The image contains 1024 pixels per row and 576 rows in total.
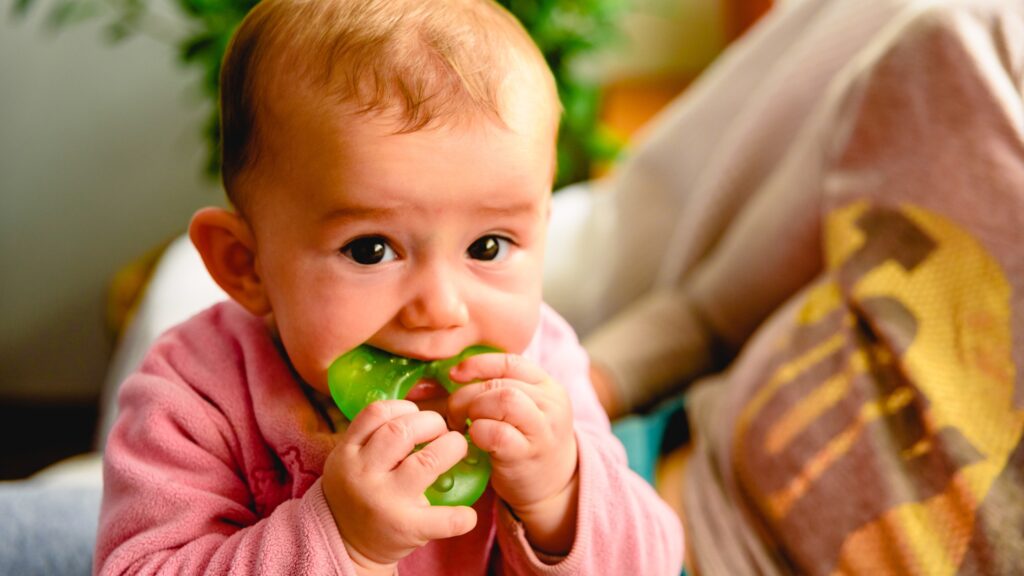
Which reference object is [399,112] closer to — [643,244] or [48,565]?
[48,565]

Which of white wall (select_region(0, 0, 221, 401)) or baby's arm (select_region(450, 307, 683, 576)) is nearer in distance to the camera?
baby's arm (select_region(450, 307, 683, 576))

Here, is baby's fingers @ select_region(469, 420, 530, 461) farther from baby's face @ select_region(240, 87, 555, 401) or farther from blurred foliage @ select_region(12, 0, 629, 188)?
blurred foliage @ select_region(12, 0, 629, 188)

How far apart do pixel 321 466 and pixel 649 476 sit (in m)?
0.44

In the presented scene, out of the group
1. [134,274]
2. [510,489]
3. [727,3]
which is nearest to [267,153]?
[510,489]

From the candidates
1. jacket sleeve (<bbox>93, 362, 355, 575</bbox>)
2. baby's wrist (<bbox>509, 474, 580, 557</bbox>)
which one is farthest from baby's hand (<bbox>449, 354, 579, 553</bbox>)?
jacket sleeve (<bbox>93, 362, 355, 575</bbox>)

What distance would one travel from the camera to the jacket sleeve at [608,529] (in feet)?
2.02

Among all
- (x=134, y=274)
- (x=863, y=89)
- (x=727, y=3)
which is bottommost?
(x=134, y=274)

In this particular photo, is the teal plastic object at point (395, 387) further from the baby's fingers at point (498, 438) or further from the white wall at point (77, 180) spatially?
the white wall at point (77, 180)

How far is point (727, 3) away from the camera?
221 cm

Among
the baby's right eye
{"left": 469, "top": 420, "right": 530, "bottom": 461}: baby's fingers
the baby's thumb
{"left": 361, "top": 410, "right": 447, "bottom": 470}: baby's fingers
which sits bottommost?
the baby's thumb

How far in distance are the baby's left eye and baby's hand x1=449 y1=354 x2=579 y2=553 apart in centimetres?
7

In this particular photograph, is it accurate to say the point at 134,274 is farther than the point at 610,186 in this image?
Yes

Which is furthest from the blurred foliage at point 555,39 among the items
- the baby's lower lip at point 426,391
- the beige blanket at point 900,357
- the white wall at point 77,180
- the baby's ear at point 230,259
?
the baby's lower lip at point 426,391

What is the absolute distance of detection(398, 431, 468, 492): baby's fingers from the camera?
54 cm
